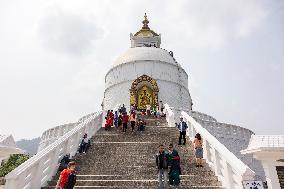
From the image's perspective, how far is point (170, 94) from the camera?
110 feet

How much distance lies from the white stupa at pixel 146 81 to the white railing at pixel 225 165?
19.2 m

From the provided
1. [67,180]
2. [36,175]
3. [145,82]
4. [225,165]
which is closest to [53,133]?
[145,82]

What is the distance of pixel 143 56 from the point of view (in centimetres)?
3591

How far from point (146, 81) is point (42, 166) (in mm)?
22959

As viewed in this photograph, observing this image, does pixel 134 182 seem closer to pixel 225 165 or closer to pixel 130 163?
pixel 130 163

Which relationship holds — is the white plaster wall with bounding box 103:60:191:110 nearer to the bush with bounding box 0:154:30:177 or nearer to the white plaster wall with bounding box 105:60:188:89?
the white plaster wall with bounding box 105:60:188:89

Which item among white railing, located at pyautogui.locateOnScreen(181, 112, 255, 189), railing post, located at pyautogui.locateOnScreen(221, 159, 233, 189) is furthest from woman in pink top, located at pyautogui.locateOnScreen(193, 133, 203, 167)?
railing post, located at pyautogui.locateOnScreen(221, 159, 233, 189)

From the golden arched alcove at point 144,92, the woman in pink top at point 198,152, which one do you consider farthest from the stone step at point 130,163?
the golden arched alcove at point 144,92

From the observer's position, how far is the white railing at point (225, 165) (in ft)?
27.5

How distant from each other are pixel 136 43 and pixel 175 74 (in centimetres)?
1051

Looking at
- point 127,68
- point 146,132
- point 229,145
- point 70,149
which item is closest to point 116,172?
point 70,149

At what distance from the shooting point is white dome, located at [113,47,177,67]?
35781 millimetres

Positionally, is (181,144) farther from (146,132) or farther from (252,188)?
(252,188)

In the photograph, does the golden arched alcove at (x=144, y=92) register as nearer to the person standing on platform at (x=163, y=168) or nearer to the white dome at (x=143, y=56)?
the white dome at (x=143, y=56)
